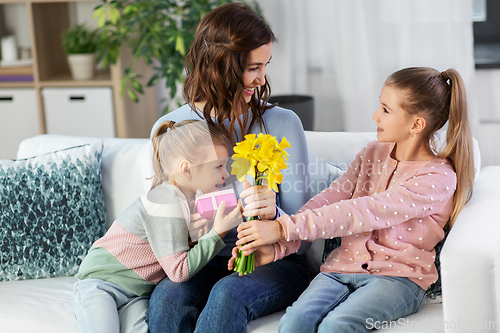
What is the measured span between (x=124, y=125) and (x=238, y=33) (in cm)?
173

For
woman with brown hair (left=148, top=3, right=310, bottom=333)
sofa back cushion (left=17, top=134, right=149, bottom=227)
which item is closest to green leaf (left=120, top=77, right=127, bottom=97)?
sofa back cushion (left=17, top=134, right=149, bottom=227)

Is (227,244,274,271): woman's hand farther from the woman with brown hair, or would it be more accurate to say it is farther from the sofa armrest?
the sofa armrest

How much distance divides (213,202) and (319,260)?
0.54 metres

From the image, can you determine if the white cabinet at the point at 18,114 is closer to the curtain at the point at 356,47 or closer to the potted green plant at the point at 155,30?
the potted green plant at the point at 155,30

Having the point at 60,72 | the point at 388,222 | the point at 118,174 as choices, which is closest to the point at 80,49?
the point at 60,72

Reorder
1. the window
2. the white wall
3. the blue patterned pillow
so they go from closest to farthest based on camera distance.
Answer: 1. the blue patterned pillow
2. the white wall
3. the window

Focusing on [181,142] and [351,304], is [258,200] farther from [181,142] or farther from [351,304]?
[351,304]

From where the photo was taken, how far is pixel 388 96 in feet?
Result: 4.35

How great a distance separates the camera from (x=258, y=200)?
44.7 inches

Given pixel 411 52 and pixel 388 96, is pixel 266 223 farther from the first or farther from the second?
pixel 411 52

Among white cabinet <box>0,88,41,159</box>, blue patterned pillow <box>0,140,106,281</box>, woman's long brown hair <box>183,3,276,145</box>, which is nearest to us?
woman's long brown hair <box>183,3,276,145</box>

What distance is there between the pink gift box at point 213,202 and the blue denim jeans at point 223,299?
20cm

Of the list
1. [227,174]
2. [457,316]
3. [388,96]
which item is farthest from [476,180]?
[227,174]

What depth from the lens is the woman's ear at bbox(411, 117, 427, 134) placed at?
1.30 meters
